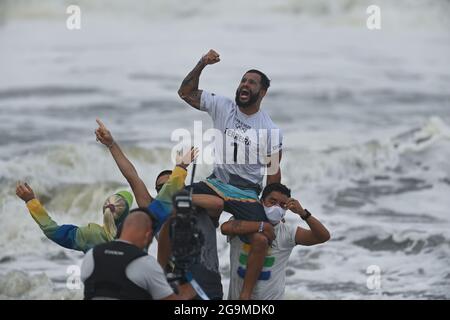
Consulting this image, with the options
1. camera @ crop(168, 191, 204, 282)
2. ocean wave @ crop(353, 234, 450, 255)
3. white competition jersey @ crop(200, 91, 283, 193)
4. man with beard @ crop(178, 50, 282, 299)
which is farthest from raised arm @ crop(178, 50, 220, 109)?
ocean wave @ crop(353, 234, 450, 255)

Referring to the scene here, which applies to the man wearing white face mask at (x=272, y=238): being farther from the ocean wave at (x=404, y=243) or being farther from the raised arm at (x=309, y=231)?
the ocean wave at (x=404, y=243)

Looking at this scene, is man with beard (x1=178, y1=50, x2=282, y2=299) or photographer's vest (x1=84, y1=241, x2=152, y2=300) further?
man with beard (x1=178, y1=50, x2=282, y2=299)

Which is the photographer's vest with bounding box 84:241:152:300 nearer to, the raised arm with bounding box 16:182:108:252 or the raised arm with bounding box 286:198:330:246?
the raised arm with bounding box 16:182:108:252

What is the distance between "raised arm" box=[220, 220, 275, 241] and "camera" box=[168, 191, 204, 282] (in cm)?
61

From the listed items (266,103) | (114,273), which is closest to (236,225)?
(114,273)

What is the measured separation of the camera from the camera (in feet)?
19.2

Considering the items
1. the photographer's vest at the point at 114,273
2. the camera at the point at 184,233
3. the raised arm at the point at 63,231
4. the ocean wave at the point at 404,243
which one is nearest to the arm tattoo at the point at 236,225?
the camera at the point at 184,233

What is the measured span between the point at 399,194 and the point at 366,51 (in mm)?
2252

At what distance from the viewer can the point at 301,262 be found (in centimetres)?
1159

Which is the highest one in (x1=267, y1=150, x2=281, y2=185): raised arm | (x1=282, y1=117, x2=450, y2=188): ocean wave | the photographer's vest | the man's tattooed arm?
(x1=282, y1=117, x2=450, y2=188): ocean wave

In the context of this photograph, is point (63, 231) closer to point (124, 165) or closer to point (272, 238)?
point (124, 165)

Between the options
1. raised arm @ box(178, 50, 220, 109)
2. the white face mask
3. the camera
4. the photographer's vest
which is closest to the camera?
the photographer's vest

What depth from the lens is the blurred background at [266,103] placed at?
40.5 ft
